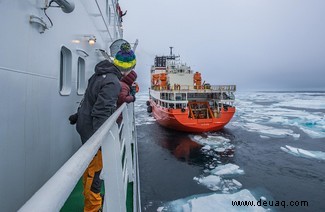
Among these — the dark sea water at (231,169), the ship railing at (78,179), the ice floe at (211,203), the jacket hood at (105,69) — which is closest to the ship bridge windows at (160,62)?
the dark sea water at (231,169)

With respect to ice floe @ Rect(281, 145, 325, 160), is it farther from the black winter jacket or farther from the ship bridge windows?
the ship bridge windows

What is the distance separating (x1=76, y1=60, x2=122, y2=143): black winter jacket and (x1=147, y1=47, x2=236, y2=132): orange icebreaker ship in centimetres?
1061

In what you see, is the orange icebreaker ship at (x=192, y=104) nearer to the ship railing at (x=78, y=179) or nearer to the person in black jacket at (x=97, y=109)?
the person in black jacket at (x=97, y=109)

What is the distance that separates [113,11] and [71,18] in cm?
458

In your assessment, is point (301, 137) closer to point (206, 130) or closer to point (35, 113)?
point (206, 130)

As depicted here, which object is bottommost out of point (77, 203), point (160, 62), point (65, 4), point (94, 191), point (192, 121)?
point (192, 121)

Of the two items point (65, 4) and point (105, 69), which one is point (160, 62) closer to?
point (65, 4)

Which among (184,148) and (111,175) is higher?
(111,175)

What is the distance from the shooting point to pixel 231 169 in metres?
7.56

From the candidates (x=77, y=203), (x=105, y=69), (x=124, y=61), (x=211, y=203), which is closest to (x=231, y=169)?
(x=211, y=203)

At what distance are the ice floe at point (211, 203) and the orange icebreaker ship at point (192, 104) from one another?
Result: 718 centimetres

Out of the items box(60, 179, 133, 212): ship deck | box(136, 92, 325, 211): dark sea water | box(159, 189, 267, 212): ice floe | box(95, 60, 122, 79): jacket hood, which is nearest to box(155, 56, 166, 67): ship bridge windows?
box(136, 92, 325, 211): dark sea water

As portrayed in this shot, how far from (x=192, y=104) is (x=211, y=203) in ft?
35.3

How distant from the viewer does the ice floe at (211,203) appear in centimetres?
485
